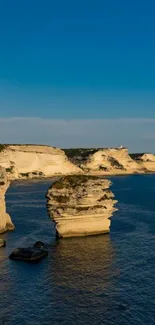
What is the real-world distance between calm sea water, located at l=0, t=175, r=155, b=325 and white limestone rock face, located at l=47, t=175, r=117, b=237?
2.16m

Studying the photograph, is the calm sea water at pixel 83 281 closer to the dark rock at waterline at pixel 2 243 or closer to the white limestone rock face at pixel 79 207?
the dark rock at waterline at pixel 2 243

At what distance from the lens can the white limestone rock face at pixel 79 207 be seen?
65688 mm

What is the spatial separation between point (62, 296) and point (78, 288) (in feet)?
8.38

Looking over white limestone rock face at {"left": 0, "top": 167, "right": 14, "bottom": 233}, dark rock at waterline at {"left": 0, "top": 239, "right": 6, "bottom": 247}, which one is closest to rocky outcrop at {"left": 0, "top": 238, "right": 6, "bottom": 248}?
dark rock at waterline at {"left": 0, "top": 239, "right": 6, "bottom": 247}

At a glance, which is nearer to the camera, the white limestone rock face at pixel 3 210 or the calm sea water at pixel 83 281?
the calm sea water at pixel 83 281

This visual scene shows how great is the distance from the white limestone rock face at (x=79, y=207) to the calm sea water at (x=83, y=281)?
2.16 m

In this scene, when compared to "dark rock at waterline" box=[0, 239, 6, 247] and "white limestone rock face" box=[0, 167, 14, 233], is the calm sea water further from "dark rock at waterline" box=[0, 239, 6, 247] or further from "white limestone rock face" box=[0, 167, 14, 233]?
"white limestone rock face" box=[0, 167, 14, 233]

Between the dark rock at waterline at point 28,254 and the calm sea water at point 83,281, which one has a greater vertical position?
the dark rock at waterline at point 28,254

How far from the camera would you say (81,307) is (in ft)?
128

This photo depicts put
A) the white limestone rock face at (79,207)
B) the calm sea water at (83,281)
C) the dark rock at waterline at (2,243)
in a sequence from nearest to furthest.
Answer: the calm sea water at (83,281)
the dark rock at waterline at (2,243)
the white limestone rock face at (79,207)

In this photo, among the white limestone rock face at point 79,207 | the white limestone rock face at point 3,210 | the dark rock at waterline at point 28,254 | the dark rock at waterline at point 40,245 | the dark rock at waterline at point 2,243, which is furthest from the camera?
the white limestone rock face at point 3,210

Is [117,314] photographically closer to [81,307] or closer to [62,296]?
[81,307]

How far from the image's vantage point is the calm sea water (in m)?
37.3

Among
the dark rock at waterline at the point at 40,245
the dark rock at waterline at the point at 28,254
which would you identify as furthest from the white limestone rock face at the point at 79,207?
the dark rock at waterline at the point at 28,254
